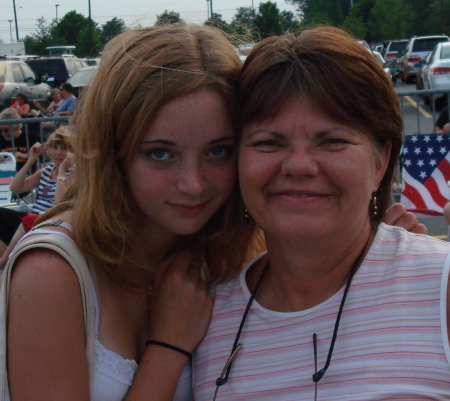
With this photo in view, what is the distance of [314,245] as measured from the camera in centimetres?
187

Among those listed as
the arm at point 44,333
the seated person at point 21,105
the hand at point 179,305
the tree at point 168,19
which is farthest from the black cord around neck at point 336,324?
the seated person at point 21,105

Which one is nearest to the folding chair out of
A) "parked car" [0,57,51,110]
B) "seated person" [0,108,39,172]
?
"seated person" [0,108,39,172]

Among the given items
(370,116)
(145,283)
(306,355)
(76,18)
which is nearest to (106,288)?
(145,283)

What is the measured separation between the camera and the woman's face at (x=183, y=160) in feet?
6.29

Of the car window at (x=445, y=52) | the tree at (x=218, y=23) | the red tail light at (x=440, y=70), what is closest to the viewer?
the tree at (x=218, y=23)

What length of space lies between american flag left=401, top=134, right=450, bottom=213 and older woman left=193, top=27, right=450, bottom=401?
4297mm

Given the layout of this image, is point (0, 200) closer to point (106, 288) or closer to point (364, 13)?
point (106, 288)

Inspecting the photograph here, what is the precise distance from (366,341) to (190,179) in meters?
0.69

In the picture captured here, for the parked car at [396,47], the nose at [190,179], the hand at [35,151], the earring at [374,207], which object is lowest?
the parked car at [396,47]

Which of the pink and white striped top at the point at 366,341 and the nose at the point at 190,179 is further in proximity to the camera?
the nose at the point at 190,179

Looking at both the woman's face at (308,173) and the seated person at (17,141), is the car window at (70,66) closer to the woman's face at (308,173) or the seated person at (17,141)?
the seated person at (17,141)

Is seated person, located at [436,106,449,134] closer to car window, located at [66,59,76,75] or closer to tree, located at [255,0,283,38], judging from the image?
car window, located at [66,59,76,75]

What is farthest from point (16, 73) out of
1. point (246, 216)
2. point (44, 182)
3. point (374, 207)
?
point (374, 207)

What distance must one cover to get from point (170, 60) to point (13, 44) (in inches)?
2084
